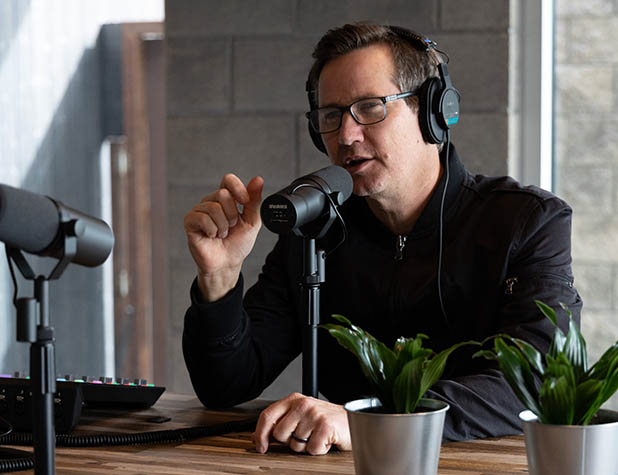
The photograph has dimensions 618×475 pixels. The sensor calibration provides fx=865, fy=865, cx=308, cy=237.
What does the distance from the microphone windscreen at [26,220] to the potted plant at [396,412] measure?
321 millimetres

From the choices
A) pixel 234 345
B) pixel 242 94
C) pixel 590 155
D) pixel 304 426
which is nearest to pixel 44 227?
pixel 304 426

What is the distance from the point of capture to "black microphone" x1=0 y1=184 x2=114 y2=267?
85 centimetres

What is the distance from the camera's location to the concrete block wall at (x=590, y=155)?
92.3 inches

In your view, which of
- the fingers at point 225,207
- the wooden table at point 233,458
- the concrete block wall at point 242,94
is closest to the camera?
the wooden table at point 233,458

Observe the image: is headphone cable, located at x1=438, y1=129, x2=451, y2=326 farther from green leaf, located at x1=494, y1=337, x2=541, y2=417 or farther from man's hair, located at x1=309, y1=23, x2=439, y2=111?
green leaf, located at x1=494, y1=337, x2=541, y2=417

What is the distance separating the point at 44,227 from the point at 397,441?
1.41ft

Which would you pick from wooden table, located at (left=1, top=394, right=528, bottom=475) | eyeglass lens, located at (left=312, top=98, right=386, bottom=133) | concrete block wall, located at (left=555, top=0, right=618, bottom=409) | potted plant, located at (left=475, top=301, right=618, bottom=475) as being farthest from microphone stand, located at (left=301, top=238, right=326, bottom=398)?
concrete block wall, located at (left=555, top=0, right=618, bottom=409)

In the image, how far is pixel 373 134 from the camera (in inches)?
62.7

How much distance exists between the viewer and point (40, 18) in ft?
9.76

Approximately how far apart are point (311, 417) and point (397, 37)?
32.8 inches

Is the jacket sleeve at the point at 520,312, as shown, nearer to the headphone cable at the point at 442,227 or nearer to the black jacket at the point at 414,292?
the black jacket at the point at 414,292

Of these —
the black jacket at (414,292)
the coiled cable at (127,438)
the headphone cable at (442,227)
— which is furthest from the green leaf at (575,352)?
the headphone cable at (442,227)

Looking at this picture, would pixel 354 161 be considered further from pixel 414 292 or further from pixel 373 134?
pixel 414 292

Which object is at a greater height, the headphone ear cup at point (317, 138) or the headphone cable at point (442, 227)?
the headphone ear cup at point (317, 138)
